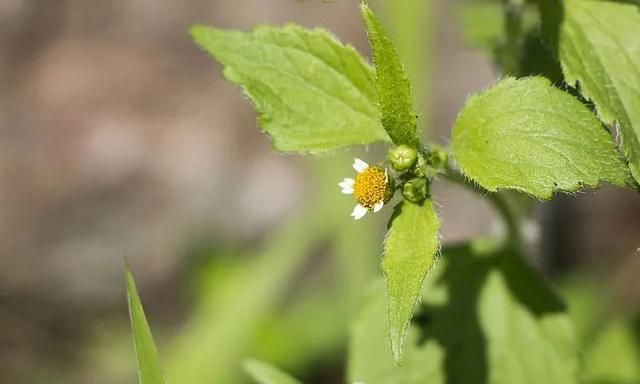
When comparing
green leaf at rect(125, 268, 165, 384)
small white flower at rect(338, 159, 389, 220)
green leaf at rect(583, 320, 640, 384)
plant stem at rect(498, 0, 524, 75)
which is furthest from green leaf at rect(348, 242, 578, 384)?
green leaf at rect(583, 320, 640, 384)

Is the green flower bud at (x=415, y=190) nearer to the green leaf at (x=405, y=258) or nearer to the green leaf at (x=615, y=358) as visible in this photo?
the green leaf at (x=405, y=258)

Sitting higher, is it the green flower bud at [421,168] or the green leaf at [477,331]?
the green flower bud at [421,168]

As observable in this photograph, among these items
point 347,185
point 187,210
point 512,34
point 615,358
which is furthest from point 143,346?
point 187,210

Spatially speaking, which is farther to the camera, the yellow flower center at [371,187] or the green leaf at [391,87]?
the yellow flower center at [371,187]

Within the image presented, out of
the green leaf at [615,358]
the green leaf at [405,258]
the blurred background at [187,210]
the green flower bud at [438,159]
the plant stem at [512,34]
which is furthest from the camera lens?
the blurred background at [187,210]

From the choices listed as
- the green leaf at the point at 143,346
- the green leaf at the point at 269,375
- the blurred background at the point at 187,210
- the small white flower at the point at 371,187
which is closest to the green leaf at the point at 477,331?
the green leaf at the point at 269,375

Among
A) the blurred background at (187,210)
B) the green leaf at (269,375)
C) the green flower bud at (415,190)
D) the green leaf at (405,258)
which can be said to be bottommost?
the blurred background at (187,210)

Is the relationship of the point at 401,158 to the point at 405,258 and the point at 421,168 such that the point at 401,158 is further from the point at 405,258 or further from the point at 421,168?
the point at 405,258
